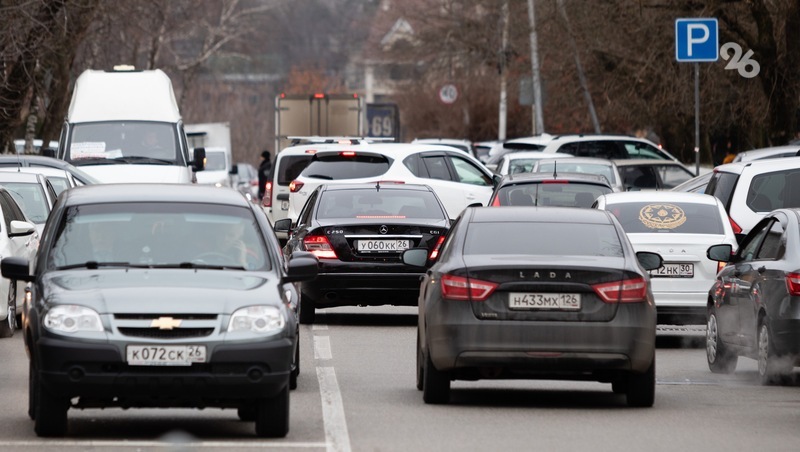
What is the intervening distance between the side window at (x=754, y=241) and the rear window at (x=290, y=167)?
1713 cm

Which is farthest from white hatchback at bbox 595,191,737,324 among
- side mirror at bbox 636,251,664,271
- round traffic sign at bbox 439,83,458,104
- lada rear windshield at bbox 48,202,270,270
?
round traffic sign at bbox 439,83,458,104

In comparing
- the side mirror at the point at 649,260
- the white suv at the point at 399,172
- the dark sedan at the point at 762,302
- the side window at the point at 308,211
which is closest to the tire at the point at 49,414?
the side mirror at the point at 649,260

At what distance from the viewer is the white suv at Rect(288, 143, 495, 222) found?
89.4ft

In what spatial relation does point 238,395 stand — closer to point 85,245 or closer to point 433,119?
point 85,245

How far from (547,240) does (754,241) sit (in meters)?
3.11

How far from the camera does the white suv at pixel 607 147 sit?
34188 millimetres

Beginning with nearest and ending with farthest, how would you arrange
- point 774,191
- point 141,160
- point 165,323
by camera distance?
point 165,323 → point 774,191 → point 141,160

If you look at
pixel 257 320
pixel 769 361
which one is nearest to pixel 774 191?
pixel 769 361

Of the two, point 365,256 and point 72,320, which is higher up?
point 72,320

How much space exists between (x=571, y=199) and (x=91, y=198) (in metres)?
11.7

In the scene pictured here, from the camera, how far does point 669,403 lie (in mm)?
12320

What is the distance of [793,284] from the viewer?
12.7 meters

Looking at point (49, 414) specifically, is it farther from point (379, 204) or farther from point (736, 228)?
point (736, 228)

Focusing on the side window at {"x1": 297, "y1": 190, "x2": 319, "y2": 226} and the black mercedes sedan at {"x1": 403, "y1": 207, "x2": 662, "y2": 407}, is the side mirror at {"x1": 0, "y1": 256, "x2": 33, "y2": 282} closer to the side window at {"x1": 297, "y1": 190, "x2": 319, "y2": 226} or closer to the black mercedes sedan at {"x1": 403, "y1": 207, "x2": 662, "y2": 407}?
the black mercedes sedan at {"x1": 403, "y1": 207, "x2": 662, "y2": 407}
